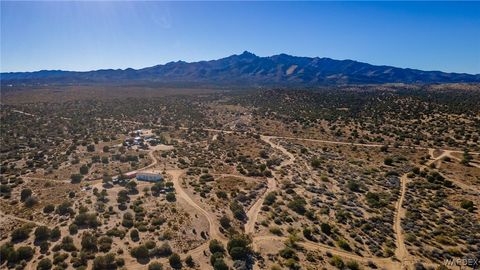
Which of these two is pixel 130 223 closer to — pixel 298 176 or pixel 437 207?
pixel 298 176

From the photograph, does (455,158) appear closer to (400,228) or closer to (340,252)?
(400,228)

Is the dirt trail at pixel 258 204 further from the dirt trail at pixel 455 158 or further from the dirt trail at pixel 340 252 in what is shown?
the dirt trail at pixel 455 158

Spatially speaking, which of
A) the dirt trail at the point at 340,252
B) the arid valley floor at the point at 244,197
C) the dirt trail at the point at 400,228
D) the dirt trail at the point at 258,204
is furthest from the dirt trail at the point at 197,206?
the dirt trail at the point at 400,228

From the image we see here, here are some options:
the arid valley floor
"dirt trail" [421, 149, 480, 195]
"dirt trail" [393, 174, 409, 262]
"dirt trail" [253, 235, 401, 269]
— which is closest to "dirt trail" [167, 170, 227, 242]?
the arid valley floor

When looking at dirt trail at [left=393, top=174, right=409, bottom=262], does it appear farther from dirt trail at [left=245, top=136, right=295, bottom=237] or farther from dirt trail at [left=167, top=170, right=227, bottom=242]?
dirt trail at [left=167, top=170, right=227, bottom=242]

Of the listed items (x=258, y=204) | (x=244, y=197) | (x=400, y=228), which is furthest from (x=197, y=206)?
(x=400, y=228)

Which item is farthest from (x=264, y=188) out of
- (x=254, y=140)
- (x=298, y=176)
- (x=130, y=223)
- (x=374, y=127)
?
(x=374, y=127)

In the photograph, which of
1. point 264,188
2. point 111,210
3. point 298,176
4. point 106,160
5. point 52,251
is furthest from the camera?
point 106,160

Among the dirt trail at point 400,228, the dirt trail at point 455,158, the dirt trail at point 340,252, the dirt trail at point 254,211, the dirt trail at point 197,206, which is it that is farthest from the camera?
the dirt trail at point 455,158
